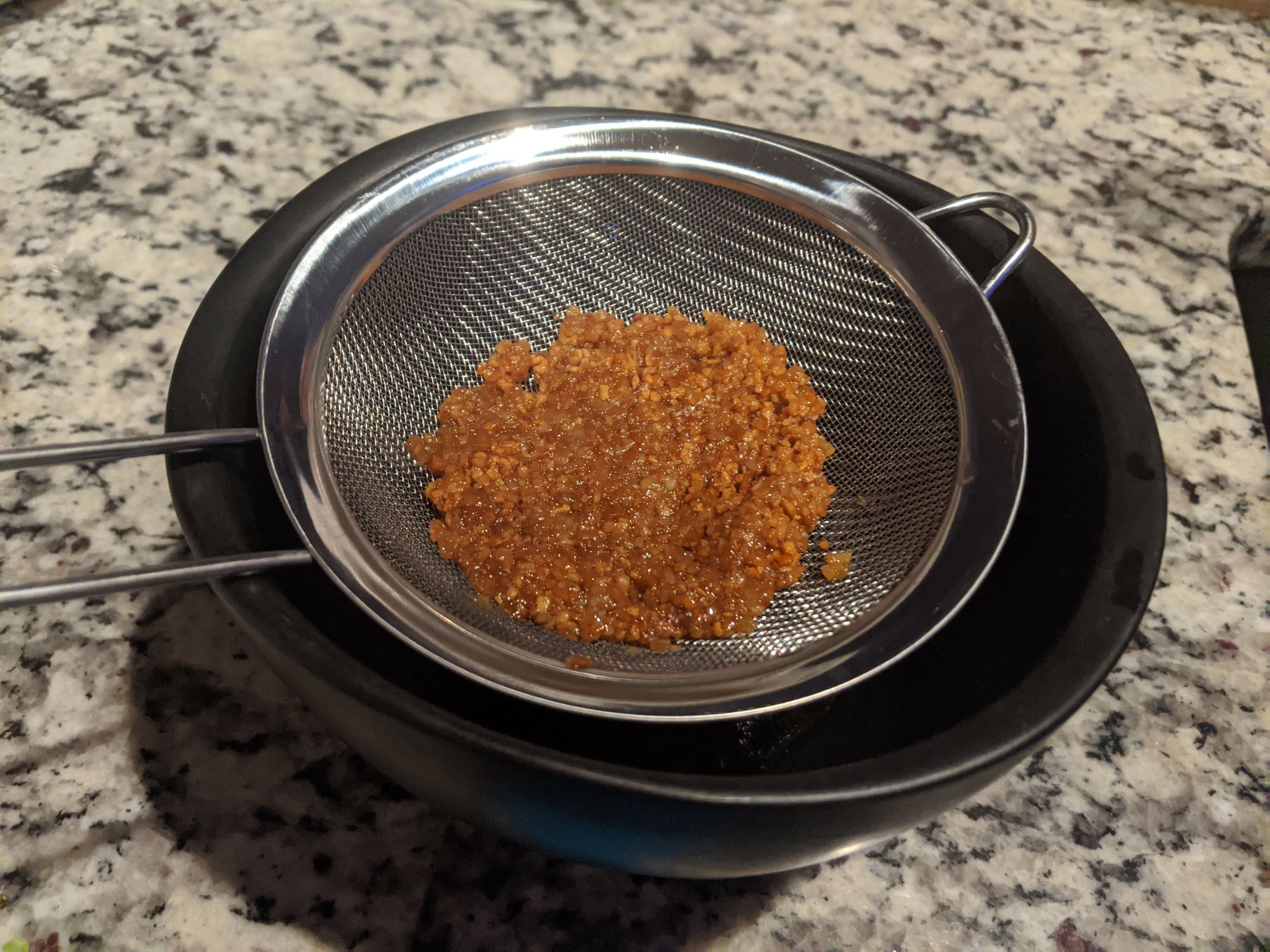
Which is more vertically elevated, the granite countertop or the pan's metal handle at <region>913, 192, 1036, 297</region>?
the pan's metal handle at <region>913, 192, 1036, 297</region>

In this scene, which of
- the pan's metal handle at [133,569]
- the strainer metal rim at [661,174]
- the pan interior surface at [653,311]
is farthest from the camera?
the pan interior surface at [653,311]

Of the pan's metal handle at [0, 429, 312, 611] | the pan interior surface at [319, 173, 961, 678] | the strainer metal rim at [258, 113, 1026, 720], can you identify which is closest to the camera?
the pan's metal handle at [0, 429, 312, 611]

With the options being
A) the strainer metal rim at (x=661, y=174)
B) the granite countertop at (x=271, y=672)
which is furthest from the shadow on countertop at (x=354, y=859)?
the strainer metal rim at (x=661, y=174)

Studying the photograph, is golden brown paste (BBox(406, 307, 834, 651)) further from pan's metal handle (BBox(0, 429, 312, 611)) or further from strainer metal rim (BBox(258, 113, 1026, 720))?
pan's metal handle (BBox(0, 429, 312, 611))

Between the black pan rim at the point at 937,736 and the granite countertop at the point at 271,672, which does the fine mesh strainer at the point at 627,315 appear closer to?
the black pan rim at the point at 937,736

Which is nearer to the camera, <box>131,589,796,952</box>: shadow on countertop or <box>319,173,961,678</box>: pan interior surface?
<box>131,589,796,952</box>: shadow on countertop

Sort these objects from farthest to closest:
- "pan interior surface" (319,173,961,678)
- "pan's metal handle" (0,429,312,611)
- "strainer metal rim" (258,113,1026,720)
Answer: "pan interior surface" (319,173,961,678) < "strainer metal rim" (258,113,1026,720) < "pan's metal handle" (0,429,312,611)

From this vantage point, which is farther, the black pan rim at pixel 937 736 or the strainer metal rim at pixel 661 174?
the strainer metal rim at pixel 661 174

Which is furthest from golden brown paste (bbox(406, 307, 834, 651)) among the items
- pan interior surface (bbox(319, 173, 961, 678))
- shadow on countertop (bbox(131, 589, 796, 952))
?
shadow on countertop (bbox(131, 589, 796, 952))

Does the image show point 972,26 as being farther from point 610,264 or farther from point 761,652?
point 761,652
